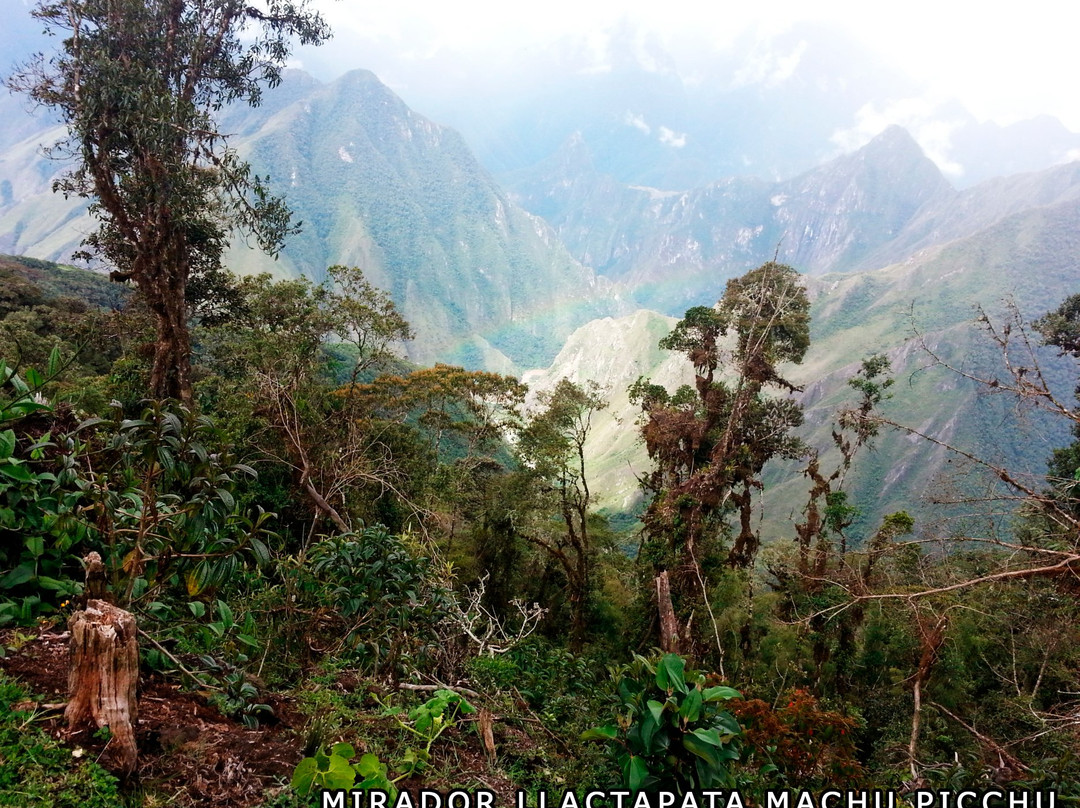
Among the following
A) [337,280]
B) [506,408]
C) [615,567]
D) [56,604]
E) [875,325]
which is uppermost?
[875,325]

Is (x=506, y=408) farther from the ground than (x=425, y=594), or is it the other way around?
(x=506, y=408)

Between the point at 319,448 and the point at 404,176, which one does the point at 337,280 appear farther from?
the point at 404,176

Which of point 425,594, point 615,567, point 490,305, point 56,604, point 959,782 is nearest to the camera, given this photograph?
point 56,604

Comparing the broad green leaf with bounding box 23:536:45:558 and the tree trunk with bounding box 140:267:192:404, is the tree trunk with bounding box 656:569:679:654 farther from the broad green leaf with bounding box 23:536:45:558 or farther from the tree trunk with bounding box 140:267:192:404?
the tree trunk with bounding box 140:267:192:404

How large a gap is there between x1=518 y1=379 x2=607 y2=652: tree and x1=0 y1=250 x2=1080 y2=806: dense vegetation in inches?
4.2

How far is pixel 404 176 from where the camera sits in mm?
181125

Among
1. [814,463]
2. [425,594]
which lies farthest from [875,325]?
[425,594]

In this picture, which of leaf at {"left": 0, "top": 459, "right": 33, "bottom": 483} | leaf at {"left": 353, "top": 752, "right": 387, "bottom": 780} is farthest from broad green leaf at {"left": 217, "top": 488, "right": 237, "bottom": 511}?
leaf at {"left": 353, "top": 752, "right": 387, "bottom": 780}

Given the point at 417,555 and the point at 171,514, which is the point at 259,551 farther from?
the point at 417,555

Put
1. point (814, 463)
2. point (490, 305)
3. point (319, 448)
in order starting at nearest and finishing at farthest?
point (319, 448) < point (814, 463) < point (490, 305)

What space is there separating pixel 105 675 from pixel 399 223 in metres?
→ 171

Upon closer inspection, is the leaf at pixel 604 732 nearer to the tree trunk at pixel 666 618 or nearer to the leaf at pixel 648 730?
the leaf at pixel 648 730

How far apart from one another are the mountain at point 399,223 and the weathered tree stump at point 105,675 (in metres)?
107

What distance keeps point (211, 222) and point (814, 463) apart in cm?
1475
